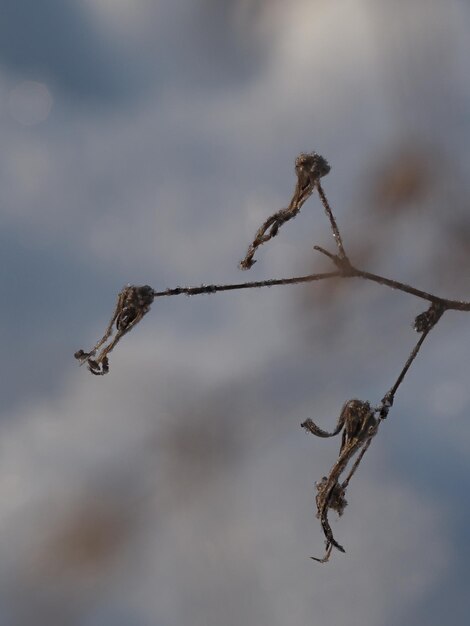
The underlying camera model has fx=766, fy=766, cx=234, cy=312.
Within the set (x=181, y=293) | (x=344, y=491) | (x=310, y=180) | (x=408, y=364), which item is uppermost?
(x=310, y=180)

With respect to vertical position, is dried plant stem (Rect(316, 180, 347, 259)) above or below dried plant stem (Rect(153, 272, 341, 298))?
above

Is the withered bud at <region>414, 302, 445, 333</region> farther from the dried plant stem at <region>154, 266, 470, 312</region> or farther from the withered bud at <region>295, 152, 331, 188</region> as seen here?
the withered bud at <region>295, 152, 331, 188</region>

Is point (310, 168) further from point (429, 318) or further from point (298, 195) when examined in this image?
point (429, 318)

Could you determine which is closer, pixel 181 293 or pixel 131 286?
pixel 181 293

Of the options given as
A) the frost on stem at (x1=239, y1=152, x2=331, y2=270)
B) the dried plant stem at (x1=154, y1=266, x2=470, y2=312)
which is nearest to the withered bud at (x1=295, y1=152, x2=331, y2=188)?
the frost on stem at (x1=239, y1=152, x2=331, y2=270)

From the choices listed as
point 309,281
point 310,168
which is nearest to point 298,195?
point 310,168

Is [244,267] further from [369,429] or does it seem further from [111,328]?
[369,429]

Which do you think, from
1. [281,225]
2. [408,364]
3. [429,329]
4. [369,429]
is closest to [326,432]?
[369,429]
